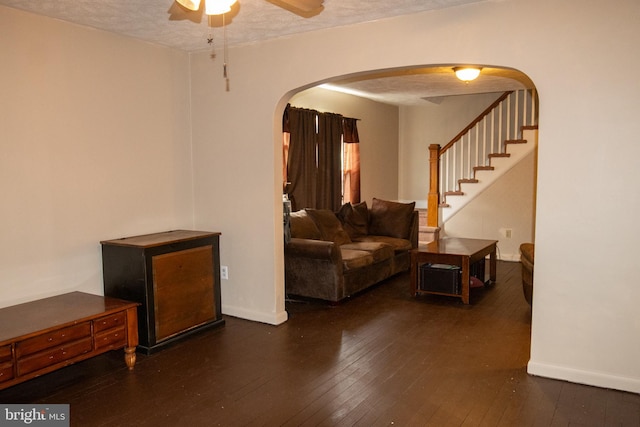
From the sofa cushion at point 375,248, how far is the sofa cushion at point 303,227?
1.29ft

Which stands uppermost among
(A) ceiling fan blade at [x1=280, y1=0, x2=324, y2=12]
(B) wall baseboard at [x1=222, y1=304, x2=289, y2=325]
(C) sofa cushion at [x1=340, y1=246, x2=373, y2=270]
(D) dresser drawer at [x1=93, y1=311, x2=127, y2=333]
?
(A) ceiling fan blade at [x1=280, y1=0, x2=324, y2=12]

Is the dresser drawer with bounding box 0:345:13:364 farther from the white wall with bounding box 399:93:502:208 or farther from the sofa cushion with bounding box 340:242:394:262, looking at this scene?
the white wall with bounding box 399:93:502:208

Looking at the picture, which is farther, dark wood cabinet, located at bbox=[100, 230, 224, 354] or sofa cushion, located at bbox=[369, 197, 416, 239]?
sofa cushion, located at bbox=[369, 197, 416, 239]

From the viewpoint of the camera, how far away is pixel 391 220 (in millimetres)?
6445

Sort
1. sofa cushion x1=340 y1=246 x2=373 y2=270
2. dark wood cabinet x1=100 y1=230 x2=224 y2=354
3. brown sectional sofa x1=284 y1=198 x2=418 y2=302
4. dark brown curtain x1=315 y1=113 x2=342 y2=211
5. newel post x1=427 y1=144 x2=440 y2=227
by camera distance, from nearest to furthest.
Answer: dark wood cabinet x1=100 y1=230 x2=224 y2=354, brown sectional sofa x1=284 y1=198 x2=418 y2=302, sofa cushion x1=340 y1=246 x2=373 y2=270, dark brown curtain x1=315 y1=113 x2=342 y2=211, newel post x1=427 y1=144 x2=440 y2=227

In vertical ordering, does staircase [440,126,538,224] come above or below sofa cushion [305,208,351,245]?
above

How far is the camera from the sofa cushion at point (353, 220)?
6.33m

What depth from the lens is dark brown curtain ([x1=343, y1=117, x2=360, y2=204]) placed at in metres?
7.35

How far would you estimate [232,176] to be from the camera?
170 inches

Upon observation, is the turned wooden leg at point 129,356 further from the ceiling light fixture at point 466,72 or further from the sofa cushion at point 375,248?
the ceiling light fixture at point 466,72

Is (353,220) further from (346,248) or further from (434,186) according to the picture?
(434,186)

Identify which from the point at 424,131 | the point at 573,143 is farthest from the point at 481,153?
the point at 573,143

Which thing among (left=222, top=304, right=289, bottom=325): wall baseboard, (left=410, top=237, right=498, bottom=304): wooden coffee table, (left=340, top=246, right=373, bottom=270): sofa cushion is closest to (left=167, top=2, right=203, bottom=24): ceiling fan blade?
(left=222, top=304, right=289, bottom=325): wall baseboard

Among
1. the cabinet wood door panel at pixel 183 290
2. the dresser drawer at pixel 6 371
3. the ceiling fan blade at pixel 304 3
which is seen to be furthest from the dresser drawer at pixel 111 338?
the ceiling fan blade at pixel 304 3
